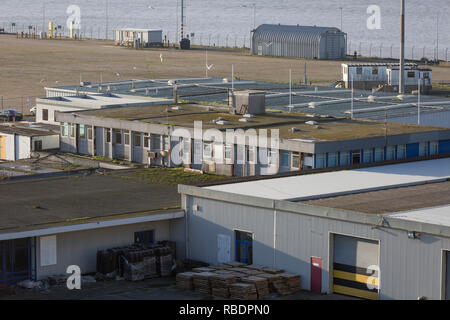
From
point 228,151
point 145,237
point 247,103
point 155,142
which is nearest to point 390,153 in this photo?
point 228,151

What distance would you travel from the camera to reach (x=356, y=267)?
3475 centimetres

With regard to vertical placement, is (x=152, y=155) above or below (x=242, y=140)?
below

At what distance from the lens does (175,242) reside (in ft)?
132

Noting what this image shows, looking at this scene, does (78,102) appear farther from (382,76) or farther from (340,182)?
(382,76)

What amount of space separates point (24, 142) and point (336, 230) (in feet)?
94.2

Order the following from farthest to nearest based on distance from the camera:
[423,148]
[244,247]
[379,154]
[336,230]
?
[423,148] → [379,154] → [244,247] → [336,230]

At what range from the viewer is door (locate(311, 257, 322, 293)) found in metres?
35.5

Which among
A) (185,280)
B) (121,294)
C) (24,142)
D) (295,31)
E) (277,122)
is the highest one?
(295,31)

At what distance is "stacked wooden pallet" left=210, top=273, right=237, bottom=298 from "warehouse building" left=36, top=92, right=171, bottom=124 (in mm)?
29788

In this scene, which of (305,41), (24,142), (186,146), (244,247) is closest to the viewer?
(244,247)

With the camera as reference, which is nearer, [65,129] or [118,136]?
[118,136]

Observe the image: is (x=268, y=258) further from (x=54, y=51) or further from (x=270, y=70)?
(x=54, y=51)

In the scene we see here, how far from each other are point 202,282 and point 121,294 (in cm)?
293

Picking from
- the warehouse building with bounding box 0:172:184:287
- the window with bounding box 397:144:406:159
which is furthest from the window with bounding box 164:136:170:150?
the window with bounding box 397:144:406:159
